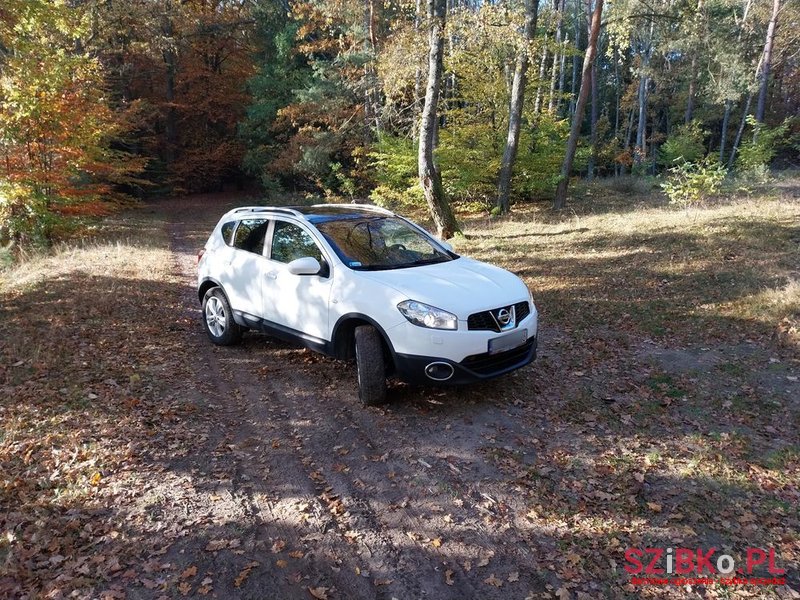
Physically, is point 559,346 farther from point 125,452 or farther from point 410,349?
point 125,452

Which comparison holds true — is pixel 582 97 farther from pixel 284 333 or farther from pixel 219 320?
pixel 284 333

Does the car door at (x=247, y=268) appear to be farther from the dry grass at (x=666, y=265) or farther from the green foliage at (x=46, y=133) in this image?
the green foliage at (x=46, y=133)

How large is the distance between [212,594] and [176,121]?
111 ft

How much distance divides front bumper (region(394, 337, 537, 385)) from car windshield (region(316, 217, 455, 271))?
3.66 ft

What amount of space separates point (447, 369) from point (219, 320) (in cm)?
362

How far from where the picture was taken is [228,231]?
6898mm

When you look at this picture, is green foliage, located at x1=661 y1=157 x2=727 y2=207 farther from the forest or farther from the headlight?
the headlight

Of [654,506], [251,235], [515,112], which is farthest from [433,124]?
[654,506]

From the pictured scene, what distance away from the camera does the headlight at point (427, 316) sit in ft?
15.1

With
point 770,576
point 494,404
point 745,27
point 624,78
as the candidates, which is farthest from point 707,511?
point 624,78

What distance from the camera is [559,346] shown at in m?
6.73

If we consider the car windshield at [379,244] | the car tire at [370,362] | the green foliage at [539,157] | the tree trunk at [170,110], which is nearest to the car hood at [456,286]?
the car windshield at [379,244]

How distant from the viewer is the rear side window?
680 cm

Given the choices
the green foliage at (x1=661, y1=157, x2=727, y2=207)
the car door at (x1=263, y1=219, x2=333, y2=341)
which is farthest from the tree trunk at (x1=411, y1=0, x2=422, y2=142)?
the car door at (x1=263, y1=219, x2=333, y2=341)
